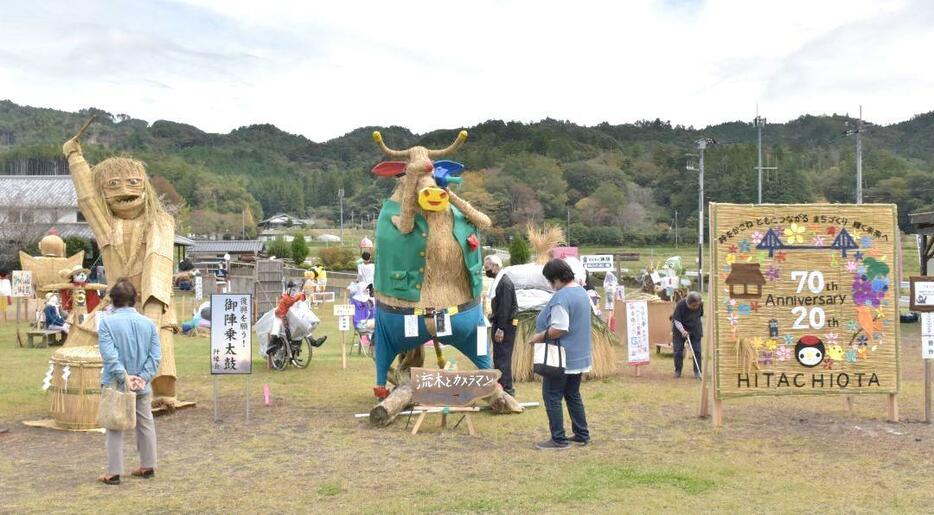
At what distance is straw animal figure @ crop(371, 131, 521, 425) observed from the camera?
837 centimetres

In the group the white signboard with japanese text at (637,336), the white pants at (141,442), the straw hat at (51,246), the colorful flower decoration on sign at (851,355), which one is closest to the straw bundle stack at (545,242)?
the white signboard with japanese text at (637,336)

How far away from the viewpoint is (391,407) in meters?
8.15

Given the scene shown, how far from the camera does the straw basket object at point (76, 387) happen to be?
25.6 ft

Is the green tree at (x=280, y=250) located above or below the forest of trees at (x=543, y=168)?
below

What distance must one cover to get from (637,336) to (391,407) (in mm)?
4763

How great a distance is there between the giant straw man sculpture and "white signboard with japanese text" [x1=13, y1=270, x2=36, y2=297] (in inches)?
382

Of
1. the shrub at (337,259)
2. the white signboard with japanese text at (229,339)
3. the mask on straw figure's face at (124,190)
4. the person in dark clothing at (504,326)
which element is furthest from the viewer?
the shrub at (337,259)

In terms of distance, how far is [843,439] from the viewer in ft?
24.3

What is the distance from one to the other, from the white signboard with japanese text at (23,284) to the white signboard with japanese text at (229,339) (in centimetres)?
1048

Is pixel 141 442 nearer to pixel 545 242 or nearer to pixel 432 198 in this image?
pixel 432 198

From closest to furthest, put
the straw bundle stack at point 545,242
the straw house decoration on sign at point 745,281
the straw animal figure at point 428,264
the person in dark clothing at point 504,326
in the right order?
1. the straw house decoration on sign at point 745,281
2. the straw animal figure at point 428,264
3. the person in dark clothing at point 504,326
4. the straw bundle stack at point 545,242

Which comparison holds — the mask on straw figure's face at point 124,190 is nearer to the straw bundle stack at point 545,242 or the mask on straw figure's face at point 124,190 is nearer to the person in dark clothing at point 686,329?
the straw bundle stack at point 545,242

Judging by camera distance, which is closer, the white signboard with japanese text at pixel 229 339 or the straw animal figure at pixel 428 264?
the straw animal figure at pixel 428 264

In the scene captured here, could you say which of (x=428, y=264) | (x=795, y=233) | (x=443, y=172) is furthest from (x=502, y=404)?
(x=795, y=233)
